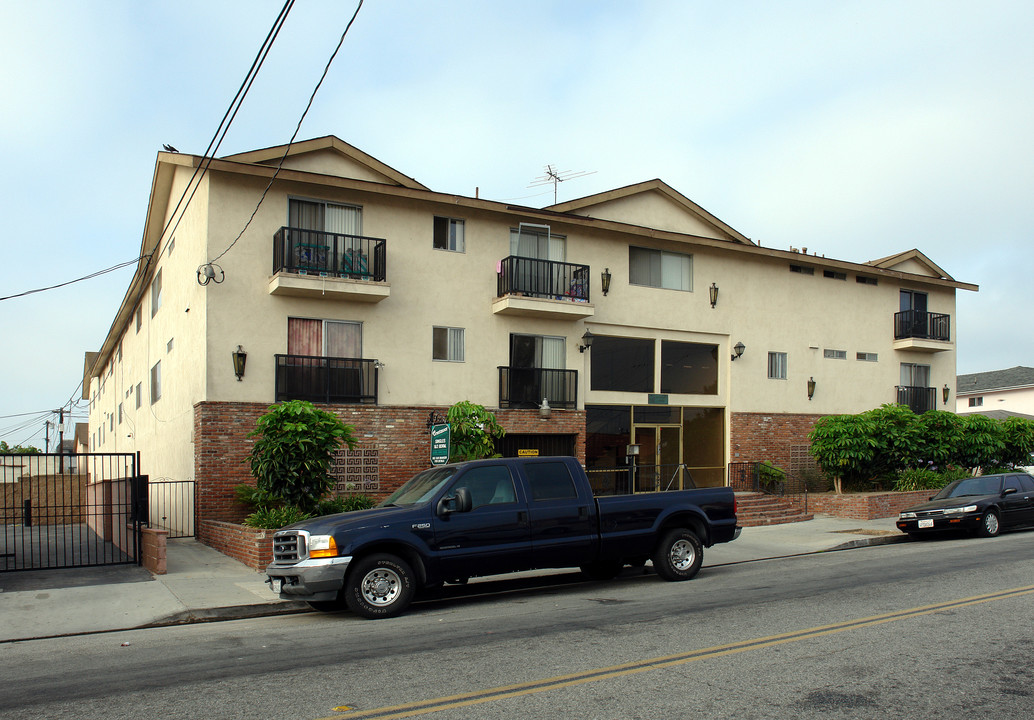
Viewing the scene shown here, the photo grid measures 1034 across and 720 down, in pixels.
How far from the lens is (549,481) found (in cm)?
1155

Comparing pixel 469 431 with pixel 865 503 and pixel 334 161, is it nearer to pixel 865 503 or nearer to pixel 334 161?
pixel 334 161

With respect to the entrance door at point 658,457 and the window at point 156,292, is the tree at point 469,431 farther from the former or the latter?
the window at point 156,292

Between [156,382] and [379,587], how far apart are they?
17.7 m

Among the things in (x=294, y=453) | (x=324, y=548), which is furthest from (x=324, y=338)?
(x=324, y=548)

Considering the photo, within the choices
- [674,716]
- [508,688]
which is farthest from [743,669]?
[508,688]

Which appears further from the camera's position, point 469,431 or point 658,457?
point 658,457

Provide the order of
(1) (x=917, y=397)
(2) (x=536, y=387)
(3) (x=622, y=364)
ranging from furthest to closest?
(1) (x=917, y=397) < (3) (x=622, y=364) < (2) (x=536, y=387)

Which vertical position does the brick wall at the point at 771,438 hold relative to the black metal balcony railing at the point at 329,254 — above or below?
below

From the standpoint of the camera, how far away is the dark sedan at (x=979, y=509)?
56.1 feet

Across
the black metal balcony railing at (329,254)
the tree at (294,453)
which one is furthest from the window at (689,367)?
the tree at (294,453)

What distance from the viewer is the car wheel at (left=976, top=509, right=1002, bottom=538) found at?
677 inches

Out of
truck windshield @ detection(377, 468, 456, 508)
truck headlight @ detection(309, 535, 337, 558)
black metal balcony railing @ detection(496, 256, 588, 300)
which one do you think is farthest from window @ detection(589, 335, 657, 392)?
truck headlight @ detection(309, 535, 337, 558)

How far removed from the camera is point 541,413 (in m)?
22.3

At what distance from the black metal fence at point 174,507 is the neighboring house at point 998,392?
4608 centimetres
